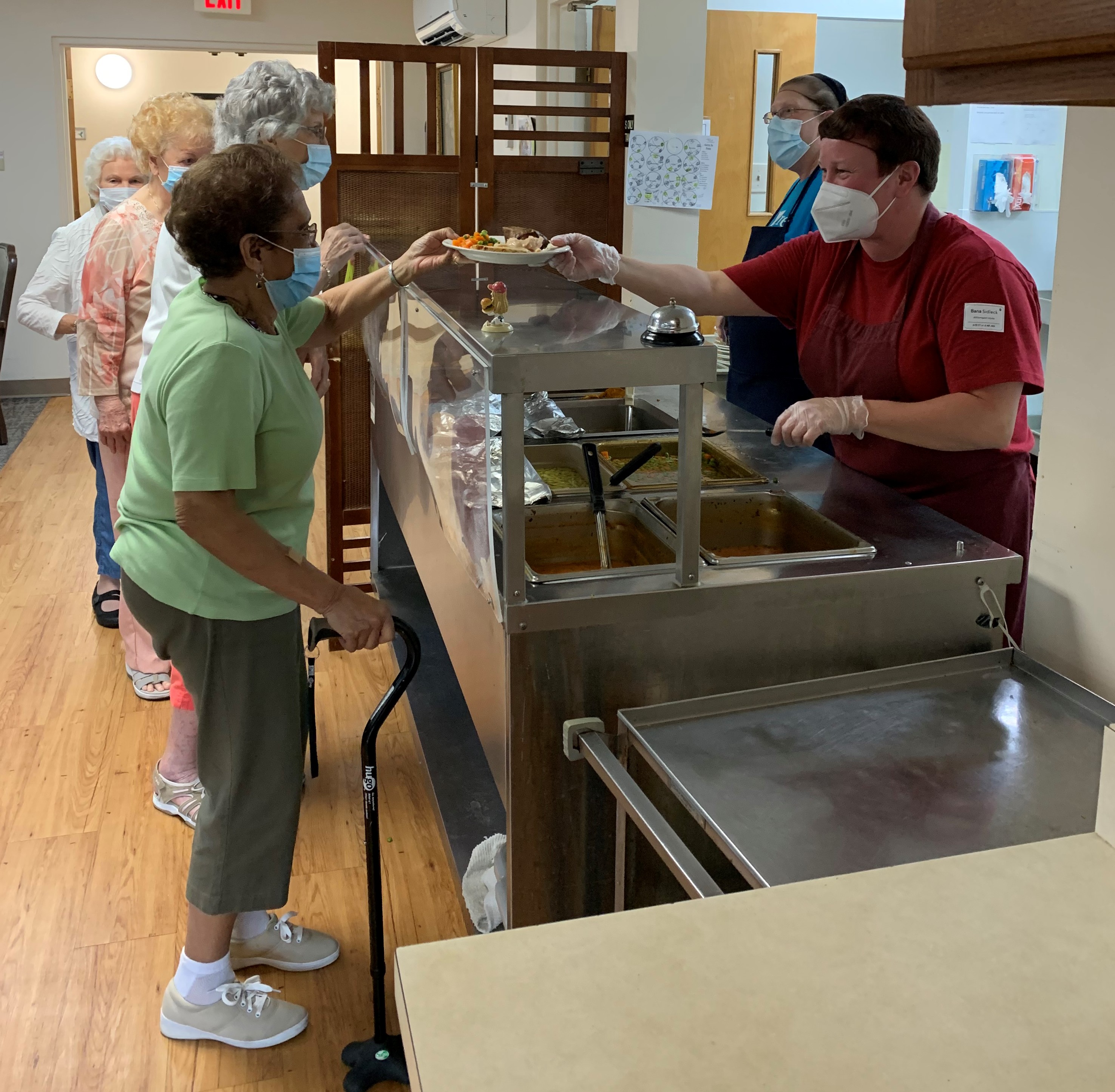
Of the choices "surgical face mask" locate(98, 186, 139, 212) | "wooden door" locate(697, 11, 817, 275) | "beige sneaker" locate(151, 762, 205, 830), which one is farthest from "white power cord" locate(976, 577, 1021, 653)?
"wooden door" locate(697, 11, 817, 275)

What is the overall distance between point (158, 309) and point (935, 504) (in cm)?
169

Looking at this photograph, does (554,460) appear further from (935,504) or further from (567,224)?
(567,224)

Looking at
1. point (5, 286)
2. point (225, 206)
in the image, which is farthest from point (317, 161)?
point (5, 286)

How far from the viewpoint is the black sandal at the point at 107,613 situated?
3.96 m

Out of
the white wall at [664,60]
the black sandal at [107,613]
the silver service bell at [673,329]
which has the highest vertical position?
the white wall at [664,60]

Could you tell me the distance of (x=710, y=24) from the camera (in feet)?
18.2

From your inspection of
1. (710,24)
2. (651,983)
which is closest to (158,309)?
(651,983)

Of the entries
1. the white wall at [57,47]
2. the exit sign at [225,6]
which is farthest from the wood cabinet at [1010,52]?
the exit sign at [225,6]

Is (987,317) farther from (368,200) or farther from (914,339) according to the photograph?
(368,200)

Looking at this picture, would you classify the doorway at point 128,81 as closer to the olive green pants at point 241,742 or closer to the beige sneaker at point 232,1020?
the olive green pants at point 241,742

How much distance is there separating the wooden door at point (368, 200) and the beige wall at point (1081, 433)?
211cm

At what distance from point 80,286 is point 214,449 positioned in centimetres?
252

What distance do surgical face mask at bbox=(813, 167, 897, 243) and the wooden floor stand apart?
1562mm

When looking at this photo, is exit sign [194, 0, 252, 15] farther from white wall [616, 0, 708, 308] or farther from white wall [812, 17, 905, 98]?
white wall [616, 0, 708, 308]
